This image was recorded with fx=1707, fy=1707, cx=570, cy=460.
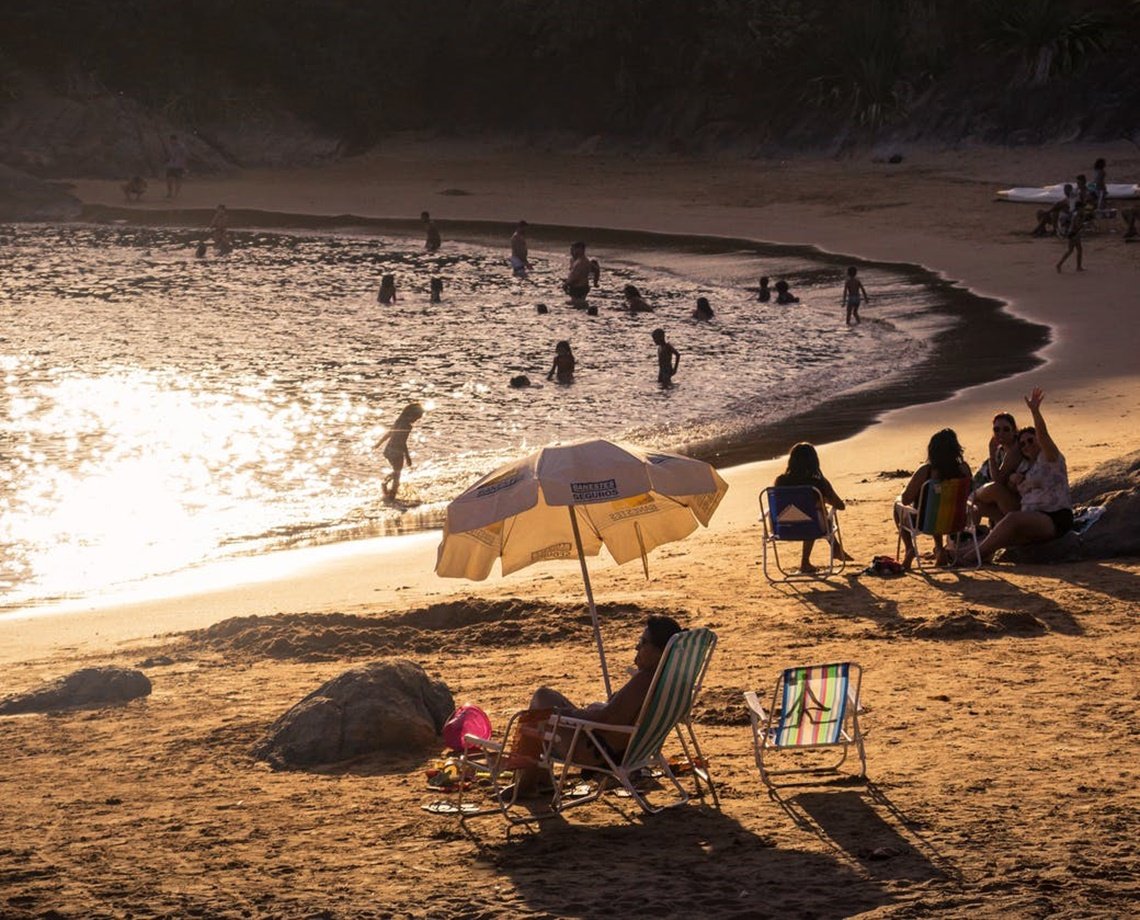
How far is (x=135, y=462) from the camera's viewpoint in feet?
65.1

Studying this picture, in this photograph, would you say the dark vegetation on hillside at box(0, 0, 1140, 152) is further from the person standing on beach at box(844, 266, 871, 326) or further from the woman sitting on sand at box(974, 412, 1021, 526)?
the woman sitting on sand at box(974, 412, 1021, 526)

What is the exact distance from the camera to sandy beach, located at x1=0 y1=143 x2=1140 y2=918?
270 inches

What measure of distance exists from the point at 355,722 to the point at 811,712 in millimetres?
2440

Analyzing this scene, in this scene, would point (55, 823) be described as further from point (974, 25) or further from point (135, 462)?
point (974, 25)

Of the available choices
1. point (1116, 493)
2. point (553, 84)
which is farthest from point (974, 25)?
point (1116, 493)

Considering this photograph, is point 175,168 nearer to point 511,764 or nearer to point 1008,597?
point 1008,597

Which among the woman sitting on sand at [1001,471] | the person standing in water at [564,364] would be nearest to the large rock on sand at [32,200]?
the person standing in water at [564,364]

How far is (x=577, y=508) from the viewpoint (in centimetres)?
948

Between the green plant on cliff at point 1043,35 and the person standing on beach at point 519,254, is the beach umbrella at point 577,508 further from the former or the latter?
the green plant on cliff at point 1043,35

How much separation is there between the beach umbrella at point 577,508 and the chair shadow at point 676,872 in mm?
1413

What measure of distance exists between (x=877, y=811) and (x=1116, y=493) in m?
5.48

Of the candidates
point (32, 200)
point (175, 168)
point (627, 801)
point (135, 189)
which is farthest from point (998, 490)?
point (32, 200)

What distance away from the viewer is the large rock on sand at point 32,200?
5234 cm

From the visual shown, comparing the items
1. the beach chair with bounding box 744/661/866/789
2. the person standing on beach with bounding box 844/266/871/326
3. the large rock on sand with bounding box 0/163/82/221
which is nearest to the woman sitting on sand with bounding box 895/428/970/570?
the beach chair with bounding box 744/661/866/789
